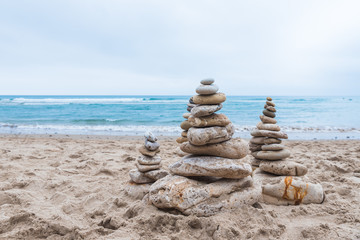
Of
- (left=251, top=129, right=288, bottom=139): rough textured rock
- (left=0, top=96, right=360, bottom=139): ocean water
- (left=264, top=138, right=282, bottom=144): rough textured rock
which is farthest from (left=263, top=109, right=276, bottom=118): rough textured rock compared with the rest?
(left=0, top=96, right=360, bottom=139): ocean water

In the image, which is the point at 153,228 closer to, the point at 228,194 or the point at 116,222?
the point at 116,222

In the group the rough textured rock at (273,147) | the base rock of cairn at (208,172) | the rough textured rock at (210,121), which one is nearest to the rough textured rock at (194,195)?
the base rock of cairn at (208,172)

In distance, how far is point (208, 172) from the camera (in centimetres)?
374

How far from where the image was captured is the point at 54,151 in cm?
805

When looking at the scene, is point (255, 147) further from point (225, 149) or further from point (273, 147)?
point (225, 149)

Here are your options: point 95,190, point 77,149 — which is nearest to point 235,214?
point 95,190

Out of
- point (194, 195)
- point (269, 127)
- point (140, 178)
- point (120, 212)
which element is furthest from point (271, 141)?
point (120, 212)

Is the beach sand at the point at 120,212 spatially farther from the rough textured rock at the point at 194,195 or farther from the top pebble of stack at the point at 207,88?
the top pebble of stack at the point at 207,88

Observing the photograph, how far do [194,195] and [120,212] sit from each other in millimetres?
1149

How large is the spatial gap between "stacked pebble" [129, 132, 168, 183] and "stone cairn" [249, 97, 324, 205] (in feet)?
5.86

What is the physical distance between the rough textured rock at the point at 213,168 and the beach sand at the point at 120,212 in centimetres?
50

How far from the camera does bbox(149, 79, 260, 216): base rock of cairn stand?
349 cm

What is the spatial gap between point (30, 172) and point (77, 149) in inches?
114

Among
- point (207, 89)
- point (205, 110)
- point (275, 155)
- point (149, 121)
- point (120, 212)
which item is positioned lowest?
point (149, 121)
